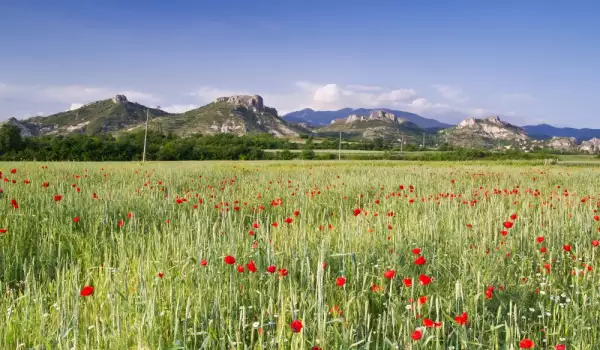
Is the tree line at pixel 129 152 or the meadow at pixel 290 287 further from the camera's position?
the tree line at pixel 129 152

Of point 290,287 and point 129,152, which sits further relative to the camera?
point 129,152

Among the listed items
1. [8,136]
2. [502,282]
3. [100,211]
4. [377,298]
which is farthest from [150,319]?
[8,136]

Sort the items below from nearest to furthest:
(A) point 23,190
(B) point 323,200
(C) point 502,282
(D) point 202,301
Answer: (D) point 202,301 → (C) point 502,282 → (A) point 23,190 → (B) point 323,200

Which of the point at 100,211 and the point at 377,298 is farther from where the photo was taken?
the point at 100,211

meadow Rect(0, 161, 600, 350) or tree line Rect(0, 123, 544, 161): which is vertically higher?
tree line Rect(0, 123, 544, 161)

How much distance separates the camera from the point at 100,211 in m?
5.74

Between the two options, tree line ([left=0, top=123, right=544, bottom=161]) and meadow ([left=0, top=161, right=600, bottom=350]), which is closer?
meadow ([left=0, top=161, right=600, bottom=350])

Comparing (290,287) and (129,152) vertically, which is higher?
(129,152)

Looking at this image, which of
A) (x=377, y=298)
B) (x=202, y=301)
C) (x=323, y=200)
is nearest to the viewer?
(x=202, y=301)

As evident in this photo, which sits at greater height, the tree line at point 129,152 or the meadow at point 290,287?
the tree line at point 129,152

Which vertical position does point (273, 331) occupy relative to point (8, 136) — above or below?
below

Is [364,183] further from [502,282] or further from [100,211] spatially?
[502,282]

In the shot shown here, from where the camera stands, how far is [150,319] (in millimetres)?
2045

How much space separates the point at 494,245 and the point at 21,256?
198 inches
